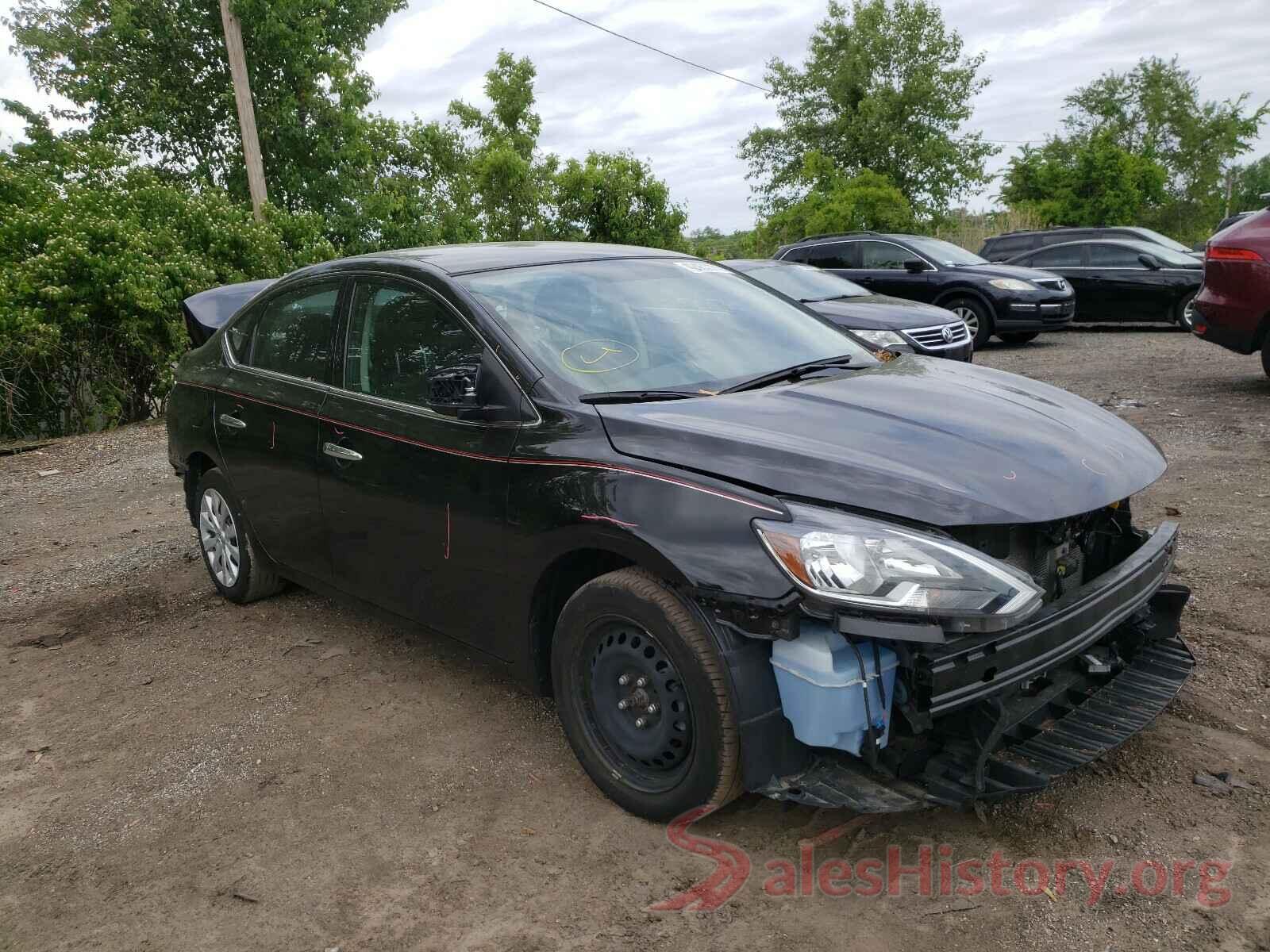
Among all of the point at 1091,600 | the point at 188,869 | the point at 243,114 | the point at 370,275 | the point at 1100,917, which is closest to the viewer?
the point at 1100,917

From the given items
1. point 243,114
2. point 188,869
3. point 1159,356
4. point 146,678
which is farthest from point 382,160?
point 188,869

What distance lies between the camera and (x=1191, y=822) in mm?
2834

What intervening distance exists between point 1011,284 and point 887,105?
25.5m

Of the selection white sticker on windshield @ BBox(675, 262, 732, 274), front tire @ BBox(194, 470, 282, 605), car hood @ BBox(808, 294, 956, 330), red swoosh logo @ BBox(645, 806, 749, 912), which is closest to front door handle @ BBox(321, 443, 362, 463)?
front tire @ BBox(194, 470, 282, 605)

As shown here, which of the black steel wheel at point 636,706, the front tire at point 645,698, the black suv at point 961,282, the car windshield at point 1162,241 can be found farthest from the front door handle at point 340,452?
the car windshield at point 1162,241

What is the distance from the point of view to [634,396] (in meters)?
3.25

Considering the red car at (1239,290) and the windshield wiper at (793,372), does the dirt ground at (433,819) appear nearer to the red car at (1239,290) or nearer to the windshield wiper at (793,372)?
the windshield wiper at (793,372)

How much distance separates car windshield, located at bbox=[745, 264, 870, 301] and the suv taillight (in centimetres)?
324

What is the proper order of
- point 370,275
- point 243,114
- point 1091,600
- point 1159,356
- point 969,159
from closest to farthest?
1. point 1091,600
2. point 370,275
3. point 1159,356
4. point 243,114
5. point 969,159

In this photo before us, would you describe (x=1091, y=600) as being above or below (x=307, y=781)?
above

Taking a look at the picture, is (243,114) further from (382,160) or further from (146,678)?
(146,678)

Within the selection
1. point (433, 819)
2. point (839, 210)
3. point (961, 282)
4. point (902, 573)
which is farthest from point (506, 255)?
point (839, 210)

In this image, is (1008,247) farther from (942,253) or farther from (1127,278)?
(942,253)

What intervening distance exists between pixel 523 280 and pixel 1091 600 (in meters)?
2.21
